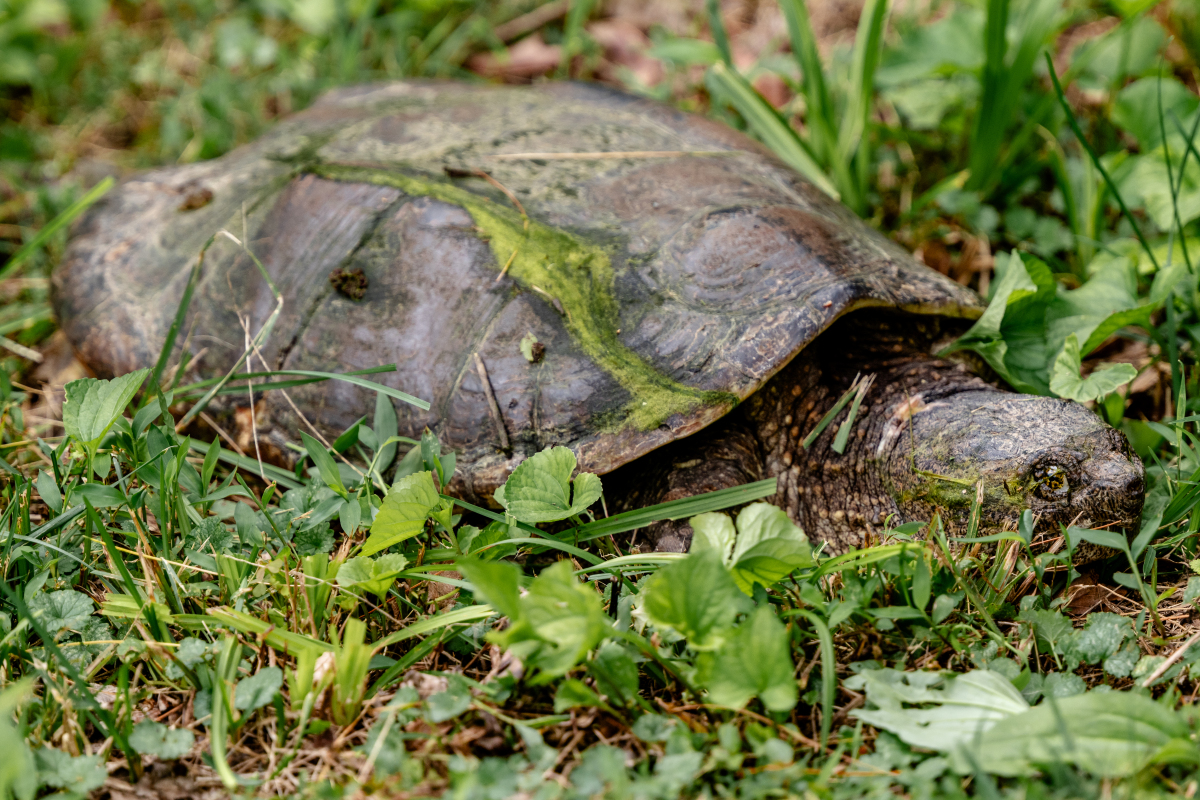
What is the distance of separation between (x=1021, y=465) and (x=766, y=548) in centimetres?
80

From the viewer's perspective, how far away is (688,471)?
2.20 meters

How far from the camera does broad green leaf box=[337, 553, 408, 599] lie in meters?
1.74

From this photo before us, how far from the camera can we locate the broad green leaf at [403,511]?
1753mm

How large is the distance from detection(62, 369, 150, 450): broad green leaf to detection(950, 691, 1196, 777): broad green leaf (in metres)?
1.81

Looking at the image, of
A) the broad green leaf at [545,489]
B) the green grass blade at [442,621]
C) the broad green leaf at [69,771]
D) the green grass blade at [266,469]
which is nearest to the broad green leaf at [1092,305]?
the broad green leaf at [545,489]

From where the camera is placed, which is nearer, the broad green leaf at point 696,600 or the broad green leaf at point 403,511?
the broad green leaf at point 696,600

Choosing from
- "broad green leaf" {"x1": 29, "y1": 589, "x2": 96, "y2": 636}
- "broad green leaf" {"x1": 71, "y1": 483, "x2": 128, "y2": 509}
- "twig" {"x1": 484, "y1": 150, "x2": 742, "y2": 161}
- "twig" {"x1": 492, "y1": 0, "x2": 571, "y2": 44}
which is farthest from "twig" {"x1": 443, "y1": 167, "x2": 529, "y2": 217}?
"twig" {"x1": 492, "y1": 0, "x2": 571, "y2": 44}

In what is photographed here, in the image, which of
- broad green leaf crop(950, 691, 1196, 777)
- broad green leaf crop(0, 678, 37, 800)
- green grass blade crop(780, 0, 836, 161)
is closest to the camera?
broad green leaf crop(0, 678, 37, 800)

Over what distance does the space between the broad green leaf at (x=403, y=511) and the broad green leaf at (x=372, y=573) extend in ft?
0.12

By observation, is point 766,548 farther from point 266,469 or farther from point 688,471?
point 266,469

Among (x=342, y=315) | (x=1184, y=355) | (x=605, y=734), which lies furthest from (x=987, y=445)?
(x=342, y=315)

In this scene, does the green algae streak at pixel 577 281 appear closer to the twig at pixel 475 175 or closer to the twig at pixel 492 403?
the twig at pixel 475 175

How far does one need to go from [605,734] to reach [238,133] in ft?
11.9

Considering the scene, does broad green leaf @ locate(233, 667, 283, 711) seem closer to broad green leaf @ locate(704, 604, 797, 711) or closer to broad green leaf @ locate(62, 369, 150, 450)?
broad green leaf @ locate(62, 369, 150, 450)
